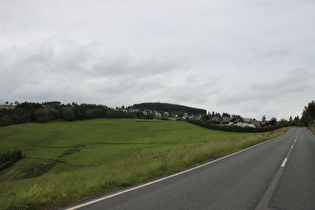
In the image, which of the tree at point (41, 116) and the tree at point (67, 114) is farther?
the tree at point (67, 114)

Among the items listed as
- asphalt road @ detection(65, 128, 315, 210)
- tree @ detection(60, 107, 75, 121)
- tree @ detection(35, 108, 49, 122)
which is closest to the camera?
asphalt road @ detection(65, 128, 315, 210)

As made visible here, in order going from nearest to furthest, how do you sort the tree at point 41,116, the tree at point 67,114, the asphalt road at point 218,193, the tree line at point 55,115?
the asphalt road at point 218,193, the tree line at point 55,115, the tree at point 41,116, the tree at point 67,114

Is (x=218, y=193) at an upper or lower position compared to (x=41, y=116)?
lower

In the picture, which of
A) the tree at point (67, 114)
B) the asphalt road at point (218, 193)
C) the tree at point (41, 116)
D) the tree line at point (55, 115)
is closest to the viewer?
the asphalt road at point (218, 193)

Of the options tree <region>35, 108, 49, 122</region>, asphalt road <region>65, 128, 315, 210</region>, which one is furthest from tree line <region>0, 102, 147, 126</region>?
asphalt road <region>65, 128, 315, 210</region>

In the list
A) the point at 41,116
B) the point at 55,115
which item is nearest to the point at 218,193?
the point at 41,116

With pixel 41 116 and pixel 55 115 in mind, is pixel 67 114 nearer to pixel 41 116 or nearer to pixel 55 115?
pixel 55 115

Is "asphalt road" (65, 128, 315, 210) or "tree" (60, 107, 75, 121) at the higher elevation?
"tree" (60, 107, 75, 121)

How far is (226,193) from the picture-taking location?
6.14 metres

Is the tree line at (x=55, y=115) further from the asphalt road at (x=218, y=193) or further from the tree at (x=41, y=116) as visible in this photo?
the asphalt road at (x=218, y=193)

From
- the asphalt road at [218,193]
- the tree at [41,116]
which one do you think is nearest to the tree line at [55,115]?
the tree at [41,116]

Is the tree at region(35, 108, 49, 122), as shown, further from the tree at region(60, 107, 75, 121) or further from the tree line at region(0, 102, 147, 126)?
the tree at region(60, 107, 75, 121)

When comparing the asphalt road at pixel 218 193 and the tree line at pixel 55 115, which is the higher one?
the tree line at pixel 55 115

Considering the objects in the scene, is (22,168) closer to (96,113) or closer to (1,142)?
(1,142)
